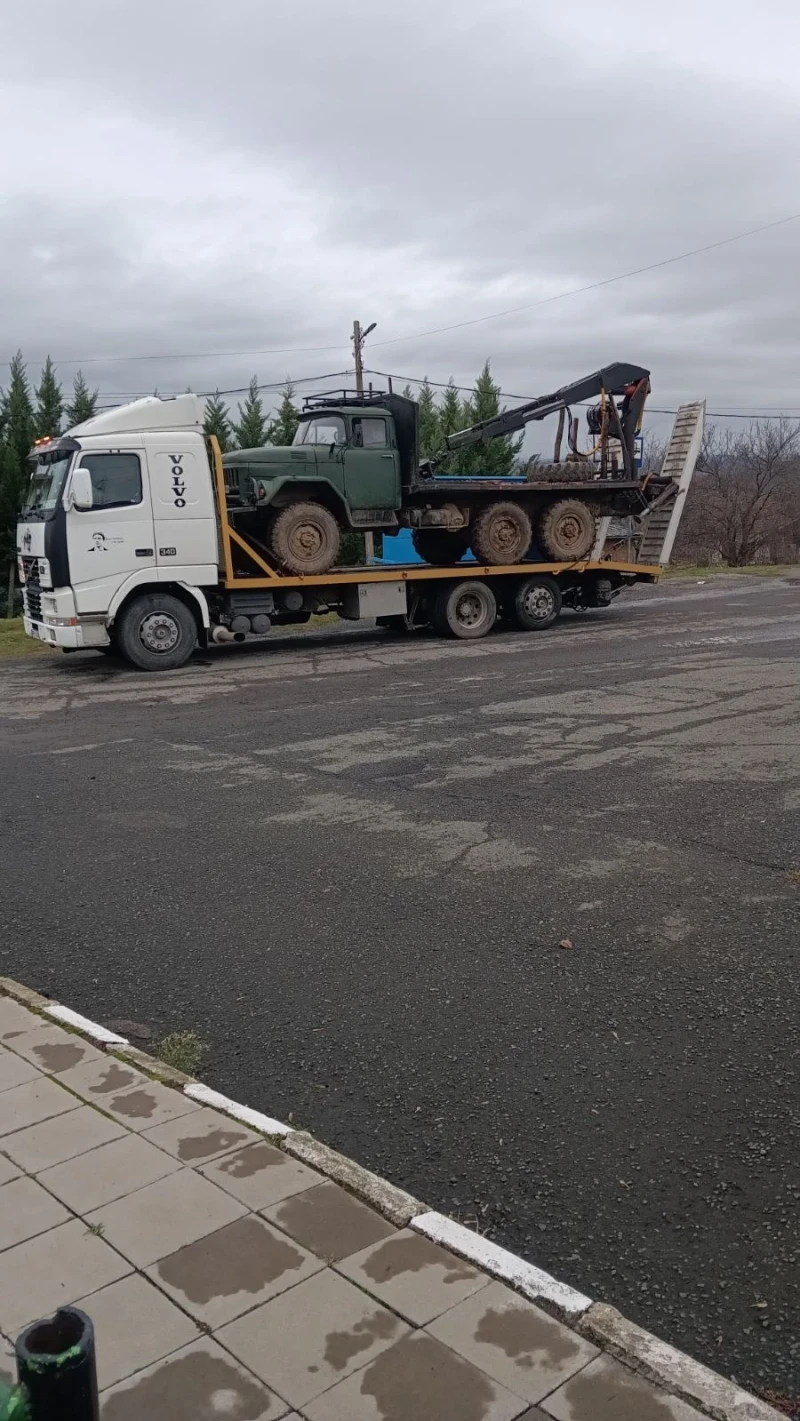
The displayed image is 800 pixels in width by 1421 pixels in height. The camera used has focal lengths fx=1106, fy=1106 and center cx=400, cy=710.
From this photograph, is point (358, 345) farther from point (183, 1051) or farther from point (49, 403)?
point (183, 1051)

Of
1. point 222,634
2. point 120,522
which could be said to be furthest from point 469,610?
point 120,522

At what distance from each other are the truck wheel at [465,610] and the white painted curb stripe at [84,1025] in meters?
12.9

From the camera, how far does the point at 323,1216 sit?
10.1 ft

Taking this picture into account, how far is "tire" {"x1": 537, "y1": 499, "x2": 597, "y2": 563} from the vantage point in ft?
58.1

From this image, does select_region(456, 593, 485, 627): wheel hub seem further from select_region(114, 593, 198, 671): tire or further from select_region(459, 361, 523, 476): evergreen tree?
select_region(459, 361, 523, 476): evergreen tree

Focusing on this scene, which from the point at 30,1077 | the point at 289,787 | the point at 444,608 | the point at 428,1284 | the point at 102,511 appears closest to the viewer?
the point at 428,1284

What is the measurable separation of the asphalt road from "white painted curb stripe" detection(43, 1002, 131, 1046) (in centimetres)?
17

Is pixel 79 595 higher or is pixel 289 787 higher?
pixel 79 595

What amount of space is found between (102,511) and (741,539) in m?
33.8

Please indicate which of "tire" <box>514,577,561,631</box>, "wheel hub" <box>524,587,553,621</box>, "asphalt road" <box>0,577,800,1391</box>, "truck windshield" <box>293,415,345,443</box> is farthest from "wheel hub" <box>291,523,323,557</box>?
"asphalt road" <box>0,577,800,1391</box>

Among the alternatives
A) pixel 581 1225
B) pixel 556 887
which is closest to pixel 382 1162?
pixel 581 1225

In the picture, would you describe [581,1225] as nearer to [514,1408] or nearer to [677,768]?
[514,1408]

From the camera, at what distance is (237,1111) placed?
145 inches

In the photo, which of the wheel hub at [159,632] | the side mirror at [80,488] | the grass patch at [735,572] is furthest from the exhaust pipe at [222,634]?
the grass patch at [735,572]
